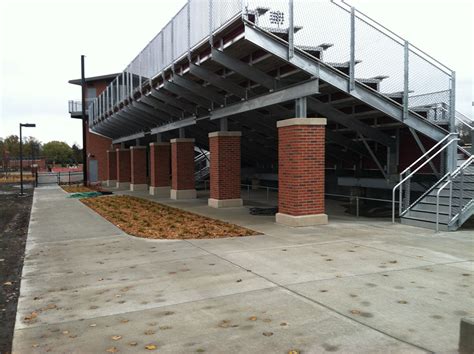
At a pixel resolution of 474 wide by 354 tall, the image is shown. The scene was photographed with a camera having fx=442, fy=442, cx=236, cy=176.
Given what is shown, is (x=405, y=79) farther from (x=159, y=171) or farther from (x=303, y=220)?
(x=159, y=171)

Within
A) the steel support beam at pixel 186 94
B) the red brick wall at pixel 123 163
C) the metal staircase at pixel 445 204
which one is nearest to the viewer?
the metal staircase at pixel 445 204

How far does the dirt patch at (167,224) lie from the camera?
A: 9727 mm

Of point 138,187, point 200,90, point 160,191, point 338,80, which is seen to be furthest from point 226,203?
point 138,187

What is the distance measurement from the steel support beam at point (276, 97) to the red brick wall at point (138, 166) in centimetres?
1347

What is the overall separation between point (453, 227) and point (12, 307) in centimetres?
829

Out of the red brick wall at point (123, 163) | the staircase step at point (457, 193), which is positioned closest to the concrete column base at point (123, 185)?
the red brick wall at point (123, 163)

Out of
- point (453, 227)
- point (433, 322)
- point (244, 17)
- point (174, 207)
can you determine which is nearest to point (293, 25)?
point (244, 17)

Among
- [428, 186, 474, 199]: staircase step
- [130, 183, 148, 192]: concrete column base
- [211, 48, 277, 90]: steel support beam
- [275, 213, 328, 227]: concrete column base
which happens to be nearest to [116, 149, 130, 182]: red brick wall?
[130, 183, 148, 192]: concrete column base

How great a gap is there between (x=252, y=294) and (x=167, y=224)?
6445mm

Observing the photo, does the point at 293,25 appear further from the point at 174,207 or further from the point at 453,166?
the point at 174,207

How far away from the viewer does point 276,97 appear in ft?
36.7

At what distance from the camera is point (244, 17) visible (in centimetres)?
911

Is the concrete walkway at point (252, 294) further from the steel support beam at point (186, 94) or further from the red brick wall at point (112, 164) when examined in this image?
the red brick wall at point (112, 164)

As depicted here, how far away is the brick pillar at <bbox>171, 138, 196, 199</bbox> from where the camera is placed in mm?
19000
